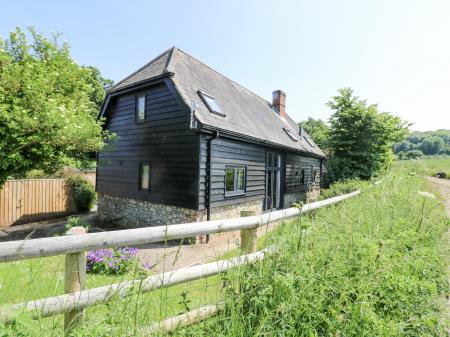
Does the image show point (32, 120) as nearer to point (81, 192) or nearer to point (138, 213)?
point (138, 213)

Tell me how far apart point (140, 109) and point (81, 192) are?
7.57 meters

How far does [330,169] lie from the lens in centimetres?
1892

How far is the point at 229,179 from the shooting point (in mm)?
10844

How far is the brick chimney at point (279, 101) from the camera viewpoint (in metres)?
20.7

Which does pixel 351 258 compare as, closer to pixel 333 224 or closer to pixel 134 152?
pixel 333 224

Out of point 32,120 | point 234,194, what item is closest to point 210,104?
point 234,194

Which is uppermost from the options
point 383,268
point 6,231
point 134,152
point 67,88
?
point 67,88

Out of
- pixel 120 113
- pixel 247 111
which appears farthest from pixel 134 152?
pixel 247 111

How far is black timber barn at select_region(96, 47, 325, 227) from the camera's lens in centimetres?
944

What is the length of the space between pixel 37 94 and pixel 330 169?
1787cm

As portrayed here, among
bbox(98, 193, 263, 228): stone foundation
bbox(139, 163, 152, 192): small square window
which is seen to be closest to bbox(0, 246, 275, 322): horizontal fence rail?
bbox(98, 193, 263, 228): stone foundation

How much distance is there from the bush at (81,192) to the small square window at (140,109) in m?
7.14

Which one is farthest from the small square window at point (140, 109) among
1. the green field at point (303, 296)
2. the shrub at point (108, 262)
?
the green field at point (303, 296)

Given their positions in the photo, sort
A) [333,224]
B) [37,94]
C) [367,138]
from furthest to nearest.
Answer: [367,138], [37,94], [333,224]
